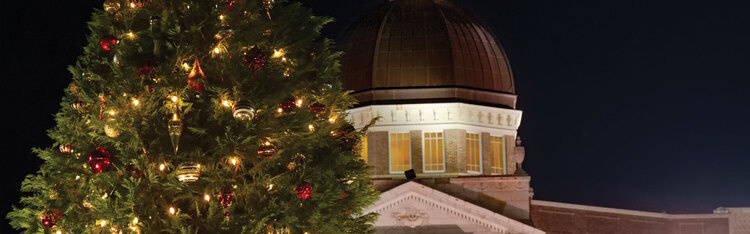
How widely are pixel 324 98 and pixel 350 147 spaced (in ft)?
3.17

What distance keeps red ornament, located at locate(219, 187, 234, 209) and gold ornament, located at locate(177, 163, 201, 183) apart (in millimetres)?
444

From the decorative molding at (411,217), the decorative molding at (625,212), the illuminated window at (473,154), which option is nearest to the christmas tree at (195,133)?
the decorative molding at (411,217)

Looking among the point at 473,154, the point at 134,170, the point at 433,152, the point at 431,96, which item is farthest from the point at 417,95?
the point at 134,170

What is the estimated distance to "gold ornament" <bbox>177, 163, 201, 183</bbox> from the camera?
50.9 feet

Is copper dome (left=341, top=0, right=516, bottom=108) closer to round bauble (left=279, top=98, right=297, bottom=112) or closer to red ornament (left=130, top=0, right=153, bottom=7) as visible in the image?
round bauble (left=279, top=98, right=297, bottom=112)

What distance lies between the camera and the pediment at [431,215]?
4341cm

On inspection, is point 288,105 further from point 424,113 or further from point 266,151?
point 424,113

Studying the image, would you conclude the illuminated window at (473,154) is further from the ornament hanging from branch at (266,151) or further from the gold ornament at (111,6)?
the ornament hanging from branch at (266,151)

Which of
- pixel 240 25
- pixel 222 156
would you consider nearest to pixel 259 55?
pixel 240 25

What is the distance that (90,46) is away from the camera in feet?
55.8

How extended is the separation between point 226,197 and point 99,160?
1.81m

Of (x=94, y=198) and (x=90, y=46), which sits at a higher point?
(x=90, y=46)

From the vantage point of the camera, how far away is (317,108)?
17.3 m

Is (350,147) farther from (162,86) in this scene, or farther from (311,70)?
(162,86)
